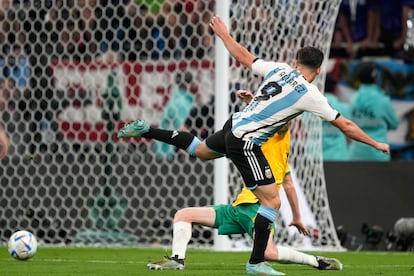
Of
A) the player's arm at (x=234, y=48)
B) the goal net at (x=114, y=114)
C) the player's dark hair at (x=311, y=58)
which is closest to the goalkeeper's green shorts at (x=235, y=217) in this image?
the player's arm at (x=234, y=48)

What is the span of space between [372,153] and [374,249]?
1.65 meters

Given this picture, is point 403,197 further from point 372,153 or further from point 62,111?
point 62,111

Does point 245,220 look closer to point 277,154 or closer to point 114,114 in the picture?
point 277,154

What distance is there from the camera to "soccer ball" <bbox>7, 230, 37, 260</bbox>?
8695 mm

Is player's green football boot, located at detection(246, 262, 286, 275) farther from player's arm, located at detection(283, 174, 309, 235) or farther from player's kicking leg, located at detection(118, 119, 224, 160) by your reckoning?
player's kicking leg, located at detection(118, 119, 224, 160)

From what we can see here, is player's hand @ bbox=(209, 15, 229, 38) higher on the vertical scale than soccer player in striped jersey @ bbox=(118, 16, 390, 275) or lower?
higher

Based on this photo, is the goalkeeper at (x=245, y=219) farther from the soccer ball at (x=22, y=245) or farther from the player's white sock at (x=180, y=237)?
the soccer ball at (x=22, y=245)

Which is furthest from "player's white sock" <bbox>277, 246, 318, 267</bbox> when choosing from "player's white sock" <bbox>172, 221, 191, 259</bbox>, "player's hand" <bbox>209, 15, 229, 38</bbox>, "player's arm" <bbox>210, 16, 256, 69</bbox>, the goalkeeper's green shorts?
"player's hand" <bbox>209, 15, 229, 38</bbox>

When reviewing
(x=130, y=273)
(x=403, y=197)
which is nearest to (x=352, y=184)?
(x=403, y=197)

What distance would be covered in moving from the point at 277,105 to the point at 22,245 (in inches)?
98.0

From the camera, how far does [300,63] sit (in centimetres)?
771

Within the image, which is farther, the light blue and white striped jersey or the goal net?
the goal net

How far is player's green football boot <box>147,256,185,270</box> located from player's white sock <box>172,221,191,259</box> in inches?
1.7

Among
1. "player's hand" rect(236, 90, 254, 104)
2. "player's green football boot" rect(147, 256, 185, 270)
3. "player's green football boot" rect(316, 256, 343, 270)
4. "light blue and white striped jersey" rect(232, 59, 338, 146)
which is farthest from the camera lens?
"player's hand" rect(236, 90, 254, 104)
